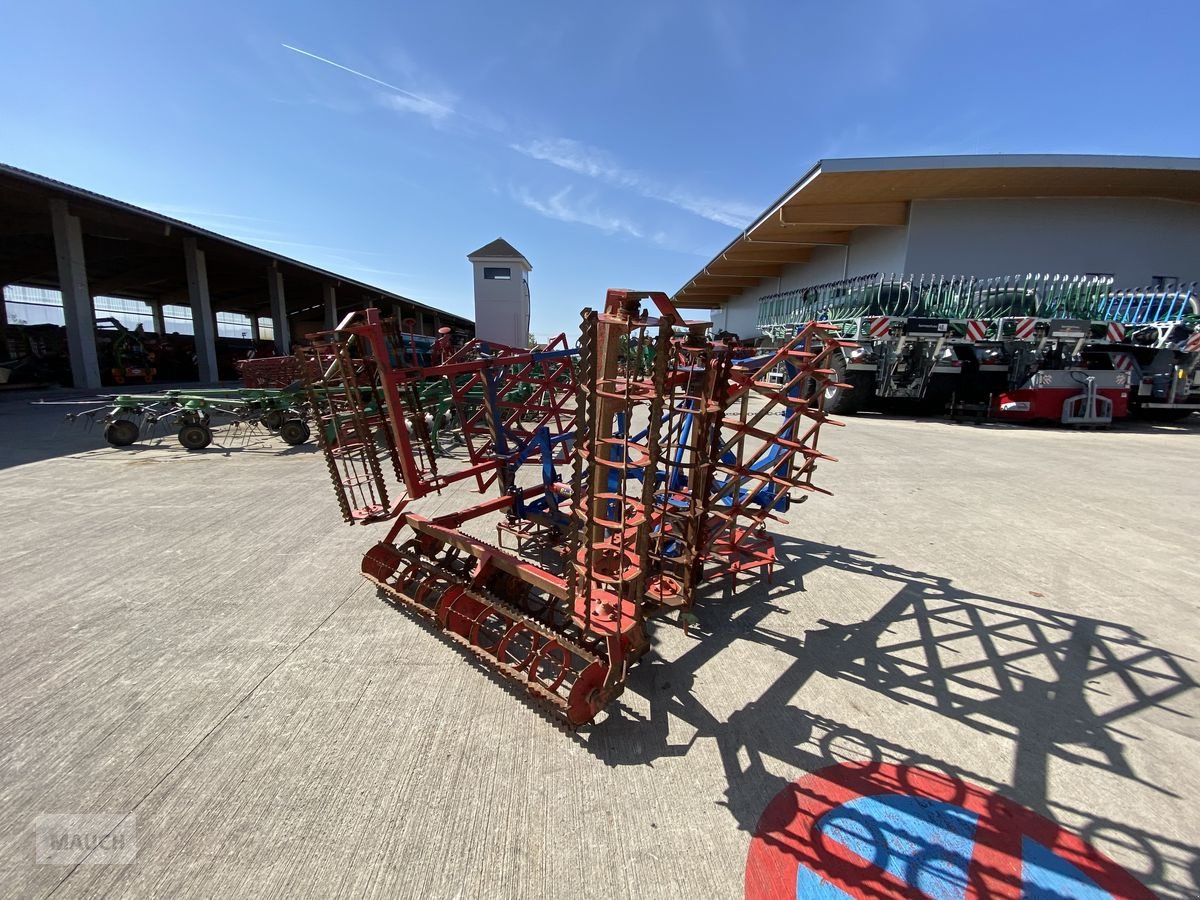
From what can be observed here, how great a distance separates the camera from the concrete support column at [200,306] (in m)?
19.5

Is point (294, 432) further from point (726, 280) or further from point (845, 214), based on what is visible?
point (726, 280)

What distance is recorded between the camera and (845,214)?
795 inches

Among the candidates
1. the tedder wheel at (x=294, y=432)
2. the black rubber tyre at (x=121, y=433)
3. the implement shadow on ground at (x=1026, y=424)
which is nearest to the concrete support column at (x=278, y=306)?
the black rubber tyre at (x=121, y=433)

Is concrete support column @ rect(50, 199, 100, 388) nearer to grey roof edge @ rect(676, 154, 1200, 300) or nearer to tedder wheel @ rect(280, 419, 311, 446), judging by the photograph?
tedder wheel @ rect(280, 419, 311, 446)

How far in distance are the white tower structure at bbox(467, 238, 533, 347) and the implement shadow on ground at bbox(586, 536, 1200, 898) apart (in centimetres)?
2300

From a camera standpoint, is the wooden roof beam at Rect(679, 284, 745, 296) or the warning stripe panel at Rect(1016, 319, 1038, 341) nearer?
the warning stripe panel at Rect(1016, 319, 1038, 341)

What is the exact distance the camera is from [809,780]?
84.6 inches

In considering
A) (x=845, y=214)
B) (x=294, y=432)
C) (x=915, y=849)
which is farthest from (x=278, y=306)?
(x=915, y=849)

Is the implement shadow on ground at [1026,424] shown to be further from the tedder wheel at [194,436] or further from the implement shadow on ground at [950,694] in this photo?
the tedder wheel at [194,436]

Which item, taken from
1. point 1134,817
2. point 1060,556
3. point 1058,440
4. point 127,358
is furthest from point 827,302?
point 127,358

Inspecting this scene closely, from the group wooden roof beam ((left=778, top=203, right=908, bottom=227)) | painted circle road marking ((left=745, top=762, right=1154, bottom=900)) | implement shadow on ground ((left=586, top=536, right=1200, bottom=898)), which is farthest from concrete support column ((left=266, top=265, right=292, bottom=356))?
painted circle road marking ((left=745, top=762, right=1154, bottom=900))

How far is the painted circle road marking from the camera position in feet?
5.59

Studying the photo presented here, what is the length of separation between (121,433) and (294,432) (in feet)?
9.25

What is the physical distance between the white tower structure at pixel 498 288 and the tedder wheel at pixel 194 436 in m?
16.8
